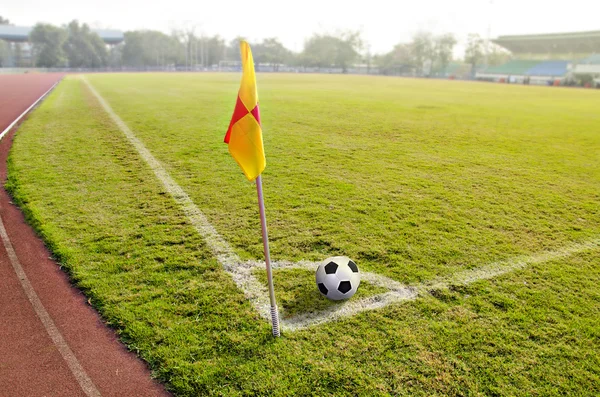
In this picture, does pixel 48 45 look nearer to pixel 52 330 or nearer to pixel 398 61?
pixel 398 61

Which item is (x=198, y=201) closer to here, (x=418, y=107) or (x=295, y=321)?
(x=295, y=321)

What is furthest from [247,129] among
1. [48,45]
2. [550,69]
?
[48,45]

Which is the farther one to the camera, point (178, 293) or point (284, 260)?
point (284, 260)

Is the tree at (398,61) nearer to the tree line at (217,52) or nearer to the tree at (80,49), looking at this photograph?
the tree line at (217,52)

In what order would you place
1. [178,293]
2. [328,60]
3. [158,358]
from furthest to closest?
[328,60]
[178,293]
[158,358]

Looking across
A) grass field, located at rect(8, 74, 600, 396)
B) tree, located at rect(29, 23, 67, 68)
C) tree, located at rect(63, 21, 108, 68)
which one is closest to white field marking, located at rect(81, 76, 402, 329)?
grass field, located at rect(8, 74, 600, 396)

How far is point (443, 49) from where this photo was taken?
117000 millimetres

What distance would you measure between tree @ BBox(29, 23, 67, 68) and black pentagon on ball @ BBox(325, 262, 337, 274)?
320 ft

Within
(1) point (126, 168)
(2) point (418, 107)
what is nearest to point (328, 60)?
(2) point (418, 107)

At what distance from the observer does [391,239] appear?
5.03 meters

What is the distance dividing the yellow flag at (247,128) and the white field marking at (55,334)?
1809 millimetres

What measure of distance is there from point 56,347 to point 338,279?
2327 mm

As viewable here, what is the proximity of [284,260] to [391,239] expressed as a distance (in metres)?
1.37

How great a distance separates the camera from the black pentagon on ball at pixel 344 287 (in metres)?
3.76
